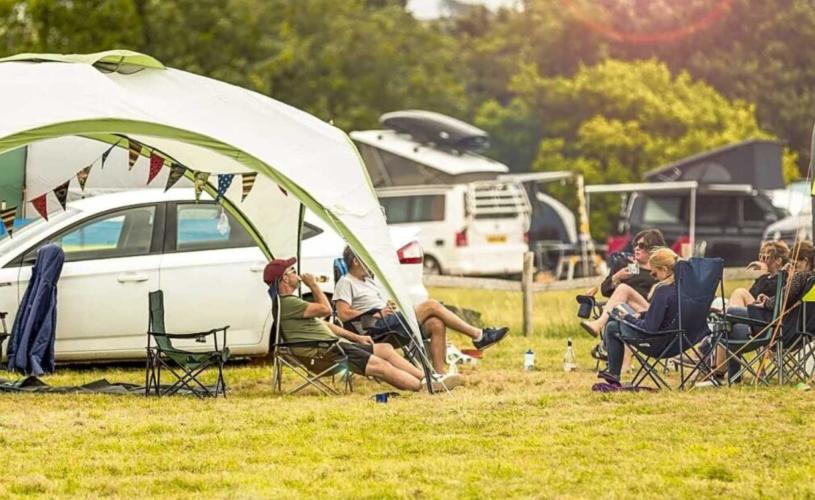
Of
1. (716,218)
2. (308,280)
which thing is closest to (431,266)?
(716,218)

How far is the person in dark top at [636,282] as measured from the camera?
12.3 m

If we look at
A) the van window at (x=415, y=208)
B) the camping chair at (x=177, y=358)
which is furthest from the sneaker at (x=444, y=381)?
the van window at (x=415, y=208)

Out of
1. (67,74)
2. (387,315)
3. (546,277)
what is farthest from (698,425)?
(546,277)

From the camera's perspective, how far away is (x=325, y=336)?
11.1 meters

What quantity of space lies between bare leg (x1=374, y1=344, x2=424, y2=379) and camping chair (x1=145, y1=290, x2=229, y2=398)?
1018 mm

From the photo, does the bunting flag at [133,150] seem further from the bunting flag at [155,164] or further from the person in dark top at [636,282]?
the person in dark top at [636,282]

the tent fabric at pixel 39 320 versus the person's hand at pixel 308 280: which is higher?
the person's hand at pixel 308 280

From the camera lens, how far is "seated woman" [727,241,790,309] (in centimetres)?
1141

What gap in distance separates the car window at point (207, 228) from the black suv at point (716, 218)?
13316 mm

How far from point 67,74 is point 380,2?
41667 millimetres

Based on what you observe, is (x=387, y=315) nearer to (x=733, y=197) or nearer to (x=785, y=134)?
(x=733, y=197)

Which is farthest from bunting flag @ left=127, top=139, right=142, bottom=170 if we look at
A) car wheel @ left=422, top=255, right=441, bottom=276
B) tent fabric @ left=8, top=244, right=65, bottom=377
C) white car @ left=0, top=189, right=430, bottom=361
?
car wheel @ left=422, top=255, right=441, bottom=276

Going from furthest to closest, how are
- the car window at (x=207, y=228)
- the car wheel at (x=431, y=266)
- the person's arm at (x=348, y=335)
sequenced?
the car wheel at (x=431, y=266)
the car window at (x=207, y=228)
the person's arm at (x=348, y=335)

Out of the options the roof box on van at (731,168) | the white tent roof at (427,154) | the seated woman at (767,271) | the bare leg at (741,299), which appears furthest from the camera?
the roof box on van at (731,168)
